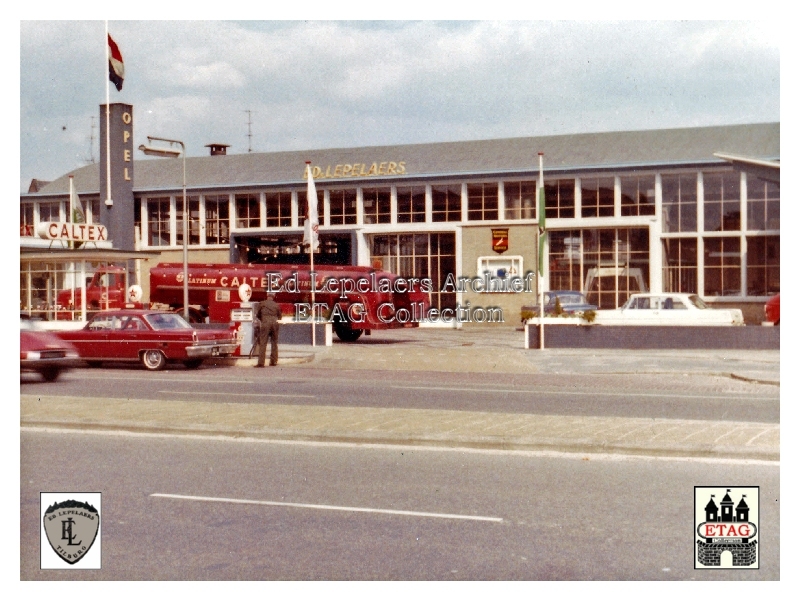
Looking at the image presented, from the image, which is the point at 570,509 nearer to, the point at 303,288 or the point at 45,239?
the point at 45,239

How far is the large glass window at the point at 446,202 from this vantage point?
152 ft

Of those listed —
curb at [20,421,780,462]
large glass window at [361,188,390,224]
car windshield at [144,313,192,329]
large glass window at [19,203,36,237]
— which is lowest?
curb at [20,421,780,462]

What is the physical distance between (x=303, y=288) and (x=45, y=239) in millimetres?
13887

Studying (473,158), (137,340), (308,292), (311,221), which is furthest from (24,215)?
(473,158)

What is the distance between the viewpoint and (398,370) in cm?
2380

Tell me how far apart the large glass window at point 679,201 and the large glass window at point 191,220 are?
2119 cm

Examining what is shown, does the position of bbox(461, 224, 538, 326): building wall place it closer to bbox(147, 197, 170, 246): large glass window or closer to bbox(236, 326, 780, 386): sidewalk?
bbox(236, 326, 780, 386): sidewalk

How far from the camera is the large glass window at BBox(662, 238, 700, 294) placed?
4378cm

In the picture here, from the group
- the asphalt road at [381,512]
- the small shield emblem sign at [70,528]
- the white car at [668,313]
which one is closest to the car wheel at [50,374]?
the asphalt road at [381,512]

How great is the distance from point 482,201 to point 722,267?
11.6 m

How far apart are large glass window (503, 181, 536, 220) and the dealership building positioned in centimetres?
6

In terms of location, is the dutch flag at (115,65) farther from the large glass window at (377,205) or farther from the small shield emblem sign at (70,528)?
the large glass window at (377,205)

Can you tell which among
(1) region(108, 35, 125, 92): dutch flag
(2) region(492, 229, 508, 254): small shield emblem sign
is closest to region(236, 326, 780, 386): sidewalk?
(2) region(492, 229, 508, 254): small shield emblem sign

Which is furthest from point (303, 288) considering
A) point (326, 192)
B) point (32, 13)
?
point (32, 13)
